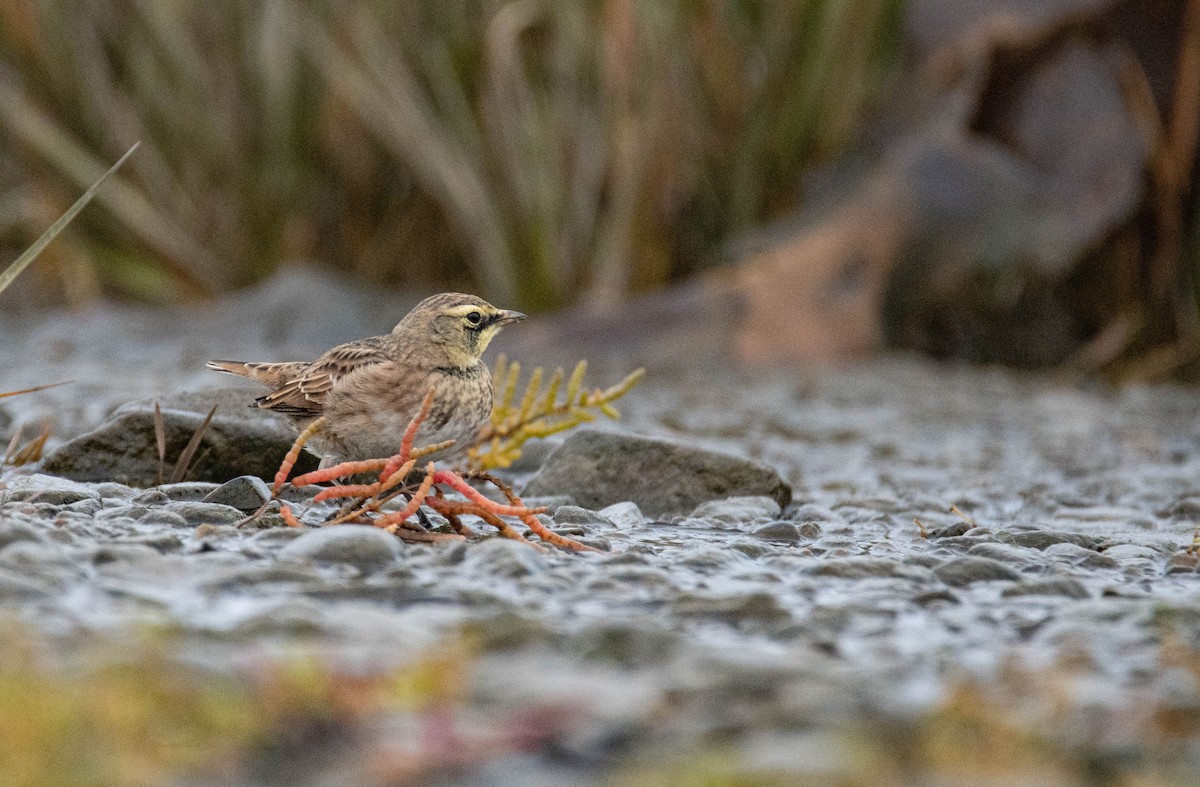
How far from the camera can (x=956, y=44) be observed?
8055mm

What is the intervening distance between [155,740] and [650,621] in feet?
3.01

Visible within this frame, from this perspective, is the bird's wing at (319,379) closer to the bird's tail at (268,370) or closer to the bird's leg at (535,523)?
the bird's tail at (268,370)

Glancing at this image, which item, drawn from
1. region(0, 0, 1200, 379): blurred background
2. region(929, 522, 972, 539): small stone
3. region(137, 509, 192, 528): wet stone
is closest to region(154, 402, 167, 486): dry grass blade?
region(137, 509, 192, 528): wet stone

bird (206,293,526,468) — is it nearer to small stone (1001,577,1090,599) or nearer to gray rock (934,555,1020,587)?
gray rock (934,555,1020,587)

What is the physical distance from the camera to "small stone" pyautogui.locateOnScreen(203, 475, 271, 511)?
330 cm

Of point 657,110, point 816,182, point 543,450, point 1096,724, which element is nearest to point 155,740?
point 1096,724

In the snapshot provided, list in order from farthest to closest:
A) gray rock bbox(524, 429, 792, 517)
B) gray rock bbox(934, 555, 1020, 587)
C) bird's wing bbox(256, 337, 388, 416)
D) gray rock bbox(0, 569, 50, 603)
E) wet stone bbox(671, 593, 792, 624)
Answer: gray rock bbox(524, 429, 792, 517), bird's wing bbox(256, 337, 388, 416), gray rock bbox(934, 555, 1020, 587), wet stone bbox(671, 593, 792, 624), gray rock bbox(0, 569, 50, 603)

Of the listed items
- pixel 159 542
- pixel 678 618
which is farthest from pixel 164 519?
pixel 678 618

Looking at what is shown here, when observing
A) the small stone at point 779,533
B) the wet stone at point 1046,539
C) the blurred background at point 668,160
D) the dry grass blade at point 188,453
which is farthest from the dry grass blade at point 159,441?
the blurred background at point 668,160

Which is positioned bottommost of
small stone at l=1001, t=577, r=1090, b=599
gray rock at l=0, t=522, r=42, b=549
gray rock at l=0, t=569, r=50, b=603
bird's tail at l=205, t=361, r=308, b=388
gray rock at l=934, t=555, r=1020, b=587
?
small stone at l=1001, t=577, r=1090, b=599

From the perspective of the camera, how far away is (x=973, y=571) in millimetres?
2805

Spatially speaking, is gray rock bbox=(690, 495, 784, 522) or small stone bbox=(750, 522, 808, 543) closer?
small stone bbox=(750, 522, 808, 543)

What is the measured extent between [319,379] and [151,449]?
47cm

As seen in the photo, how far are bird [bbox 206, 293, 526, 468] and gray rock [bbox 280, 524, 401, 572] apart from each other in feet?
1.95
